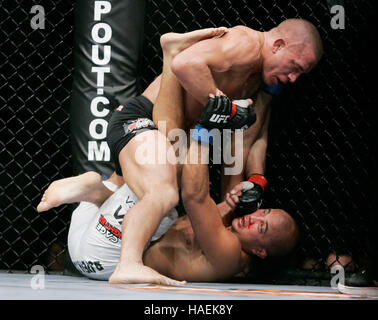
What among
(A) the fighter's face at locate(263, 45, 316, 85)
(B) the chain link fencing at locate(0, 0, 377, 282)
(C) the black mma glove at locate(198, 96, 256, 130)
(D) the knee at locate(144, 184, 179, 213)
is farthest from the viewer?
(B) the chain link fencing at locate(0, 0, 377, 282)

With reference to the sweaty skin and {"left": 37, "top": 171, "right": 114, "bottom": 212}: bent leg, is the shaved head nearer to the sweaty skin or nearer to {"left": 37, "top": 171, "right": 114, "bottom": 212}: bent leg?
the sweaty skin

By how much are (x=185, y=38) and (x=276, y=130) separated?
79cm

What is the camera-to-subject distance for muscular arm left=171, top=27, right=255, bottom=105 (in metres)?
1.85

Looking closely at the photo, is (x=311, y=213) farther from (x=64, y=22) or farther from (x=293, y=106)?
(x=64, y=22)

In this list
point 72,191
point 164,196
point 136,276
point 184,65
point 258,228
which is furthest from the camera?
point 258,228

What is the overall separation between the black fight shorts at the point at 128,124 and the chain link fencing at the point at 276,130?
0.60 meters

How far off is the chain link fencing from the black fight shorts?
1.96 feet

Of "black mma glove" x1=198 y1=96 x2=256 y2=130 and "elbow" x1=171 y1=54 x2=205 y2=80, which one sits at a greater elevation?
"elbow" x1=171 y1=54 x2=205 y2=80

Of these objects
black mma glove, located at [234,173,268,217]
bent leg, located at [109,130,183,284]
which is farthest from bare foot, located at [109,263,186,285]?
black mma glove, located at [234,173,268,217]

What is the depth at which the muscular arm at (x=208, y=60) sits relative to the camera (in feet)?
6.08

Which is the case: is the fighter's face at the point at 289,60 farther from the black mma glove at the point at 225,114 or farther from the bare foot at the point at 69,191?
the bare foot at the point at 69,191

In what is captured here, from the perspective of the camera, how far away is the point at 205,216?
6.20 feet

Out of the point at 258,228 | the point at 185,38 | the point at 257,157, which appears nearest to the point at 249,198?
the point at 258,228
